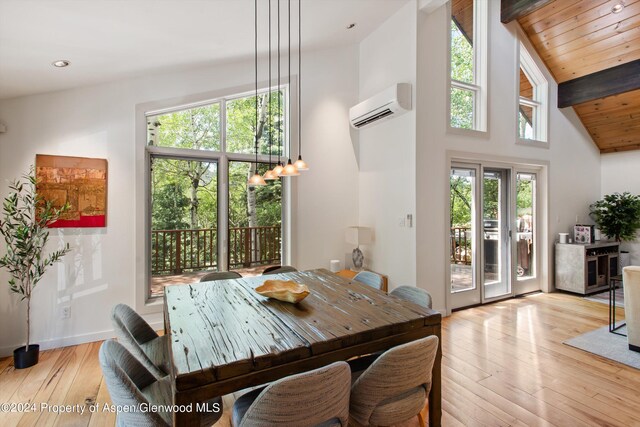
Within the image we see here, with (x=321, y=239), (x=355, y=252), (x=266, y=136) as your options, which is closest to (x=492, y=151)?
(x=355, y=252)

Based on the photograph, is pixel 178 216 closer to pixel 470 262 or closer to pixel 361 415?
pixel 361 415

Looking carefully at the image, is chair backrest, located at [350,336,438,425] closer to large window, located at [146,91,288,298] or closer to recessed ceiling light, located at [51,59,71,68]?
large window, located at [146,91,288,298]

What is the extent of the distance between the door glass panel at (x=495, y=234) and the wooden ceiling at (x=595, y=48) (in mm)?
2183

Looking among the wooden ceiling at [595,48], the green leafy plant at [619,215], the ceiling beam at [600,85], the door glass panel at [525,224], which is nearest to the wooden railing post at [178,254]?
the door glass panel at [525,224]

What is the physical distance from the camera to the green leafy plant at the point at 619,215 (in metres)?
5.08

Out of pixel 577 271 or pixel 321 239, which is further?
pixel 577 271

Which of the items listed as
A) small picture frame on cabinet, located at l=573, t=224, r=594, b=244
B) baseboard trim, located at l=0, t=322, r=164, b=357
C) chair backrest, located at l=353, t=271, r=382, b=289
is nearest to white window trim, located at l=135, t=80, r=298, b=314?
baseboard trim, located at l=0, t=322, r=164, b=357

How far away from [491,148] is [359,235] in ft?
7.44

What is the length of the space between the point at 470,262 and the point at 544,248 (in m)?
1.67

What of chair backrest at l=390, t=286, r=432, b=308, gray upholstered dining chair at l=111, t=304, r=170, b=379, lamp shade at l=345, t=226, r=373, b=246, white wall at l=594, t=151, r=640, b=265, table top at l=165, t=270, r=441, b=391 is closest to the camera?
table top at l=165, t=270, r=441, b=391

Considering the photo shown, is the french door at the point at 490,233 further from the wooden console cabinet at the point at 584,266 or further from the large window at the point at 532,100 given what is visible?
the large window at the point at 532,100

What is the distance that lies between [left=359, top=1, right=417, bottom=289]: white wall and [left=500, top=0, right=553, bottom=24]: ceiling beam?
1828 millimetres

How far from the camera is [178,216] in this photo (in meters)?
3.75

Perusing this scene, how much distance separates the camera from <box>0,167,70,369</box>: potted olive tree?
2723 millimetres
